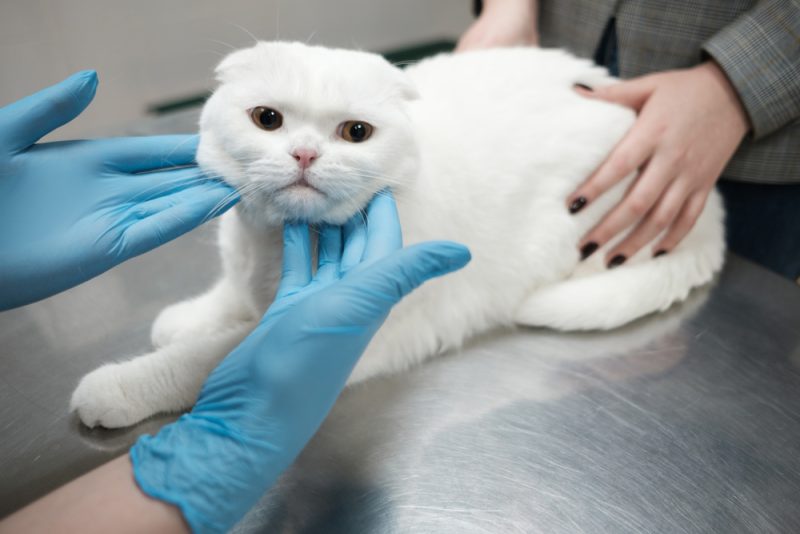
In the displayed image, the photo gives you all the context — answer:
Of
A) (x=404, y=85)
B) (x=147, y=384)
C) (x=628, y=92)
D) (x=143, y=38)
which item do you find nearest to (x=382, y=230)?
(x=404, y=85)

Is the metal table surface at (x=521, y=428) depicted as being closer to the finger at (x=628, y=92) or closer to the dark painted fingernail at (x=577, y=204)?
the dark painted fingernail at (x=577, y=204)

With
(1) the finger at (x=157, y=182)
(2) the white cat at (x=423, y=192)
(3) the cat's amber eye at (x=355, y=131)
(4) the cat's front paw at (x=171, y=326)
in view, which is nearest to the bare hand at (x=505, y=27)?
(2) the white cat at (x=423, y=192)

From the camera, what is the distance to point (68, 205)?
1.06 m

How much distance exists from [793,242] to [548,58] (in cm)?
92

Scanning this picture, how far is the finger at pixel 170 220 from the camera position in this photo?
1.04m

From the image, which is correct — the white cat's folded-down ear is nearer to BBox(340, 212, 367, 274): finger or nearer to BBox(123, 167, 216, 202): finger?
BBox(340, 212, 367, 274): finger

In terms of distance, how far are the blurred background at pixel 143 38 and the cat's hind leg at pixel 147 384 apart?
3.92 feet

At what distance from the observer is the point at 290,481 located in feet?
3.20

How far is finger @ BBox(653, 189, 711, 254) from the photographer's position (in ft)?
4.78

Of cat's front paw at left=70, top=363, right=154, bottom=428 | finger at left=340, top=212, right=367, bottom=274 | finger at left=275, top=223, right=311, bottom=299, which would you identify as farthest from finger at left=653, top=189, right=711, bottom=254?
cat's front paw at left=70, top=363, right=154, bottom=428

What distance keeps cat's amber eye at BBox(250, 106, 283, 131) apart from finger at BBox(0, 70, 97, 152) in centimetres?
31

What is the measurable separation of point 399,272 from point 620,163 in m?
0.75

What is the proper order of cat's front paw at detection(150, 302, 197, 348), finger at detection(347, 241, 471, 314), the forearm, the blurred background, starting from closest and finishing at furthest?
the forearm → finger at detection(347, 241, 471, 314) → cat's front paw at detection(150, 302, 197, 348) → the blurred background

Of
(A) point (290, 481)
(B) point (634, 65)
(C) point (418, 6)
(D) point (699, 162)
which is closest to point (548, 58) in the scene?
(B) point (634, 65)
